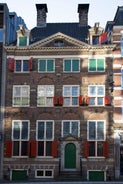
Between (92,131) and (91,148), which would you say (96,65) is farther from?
(91,148)

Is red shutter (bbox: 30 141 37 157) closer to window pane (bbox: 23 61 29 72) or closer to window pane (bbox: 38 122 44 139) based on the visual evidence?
window pane (bbox: 38 122 44 139)

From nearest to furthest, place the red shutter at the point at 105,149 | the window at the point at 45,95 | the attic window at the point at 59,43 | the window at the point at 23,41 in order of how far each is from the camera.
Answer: the red shutter at the point at 105,149 → the window at the point at 45,95 → the attic window at the point at 59,43 → the window at the point at 23,41

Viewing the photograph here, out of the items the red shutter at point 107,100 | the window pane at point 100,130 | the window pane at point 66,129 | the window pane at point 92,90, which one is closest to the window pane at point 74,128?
the window pane at point 66,129

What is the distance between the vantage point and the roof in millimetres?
32719

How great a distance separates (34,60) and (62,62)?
7.60ft

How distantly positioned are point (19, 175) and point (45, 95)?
6.60 meters

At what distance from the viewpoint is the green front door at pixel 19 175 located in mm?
28100

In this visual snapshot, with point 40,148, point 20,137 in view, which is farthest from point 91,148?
point 20,137

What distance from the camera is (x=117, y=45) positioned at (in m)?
29.4

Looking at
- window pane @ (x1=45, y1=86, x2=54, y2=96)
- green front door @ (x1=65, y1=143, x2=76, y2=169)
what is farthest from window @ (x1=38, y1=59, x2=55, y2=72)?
green front door @ (x1=65, y1=143, x2=76, y2=169)

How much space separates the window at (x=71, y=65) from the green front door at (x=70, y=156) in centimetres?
603

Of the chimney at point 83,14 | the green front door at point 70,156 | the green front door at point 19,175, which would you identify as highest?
the chimney at point 83,14

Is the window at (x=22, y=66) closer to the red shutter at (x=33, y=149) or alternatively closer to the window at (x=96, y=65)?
the window at (x=96, y=65)

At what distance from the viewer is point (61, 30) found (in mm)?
34125
